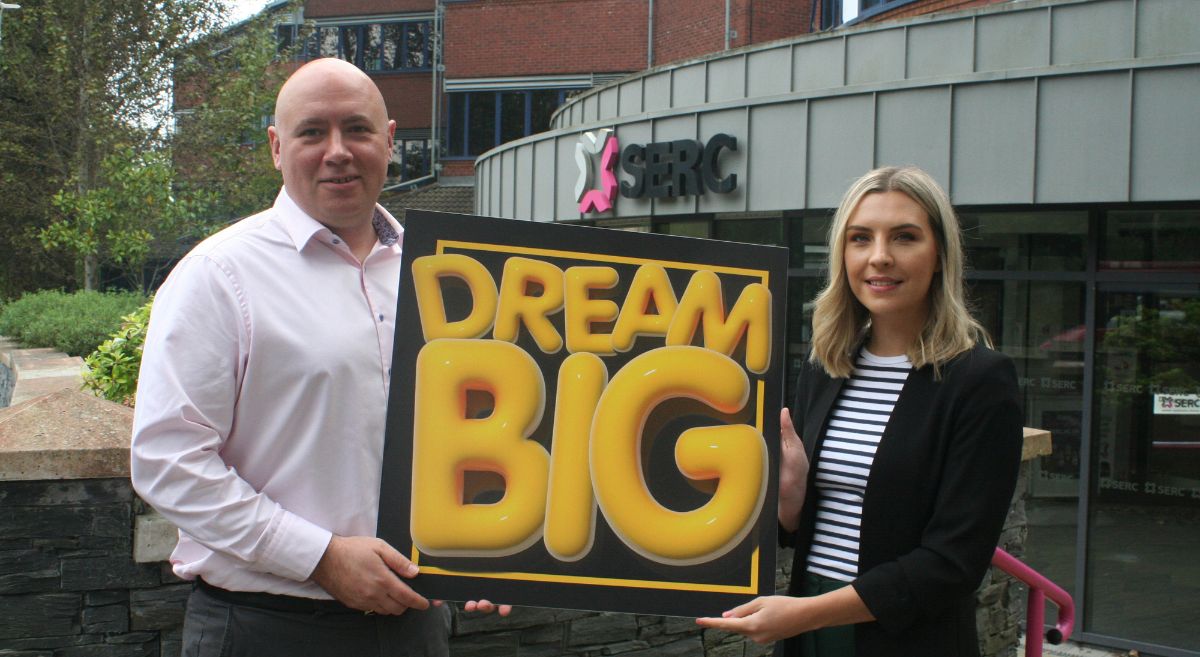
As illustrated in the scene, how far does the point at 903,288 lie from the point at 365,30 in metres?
32.7

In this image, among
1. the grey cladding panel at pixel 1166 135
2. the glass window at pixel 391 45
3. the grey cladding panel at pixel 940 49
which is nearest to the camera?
the grey cladding panel at pixel 1166 135

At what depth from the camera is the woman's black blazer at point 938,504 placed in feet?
7.58

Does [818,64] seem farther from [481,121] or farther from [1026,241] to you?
[481,121]

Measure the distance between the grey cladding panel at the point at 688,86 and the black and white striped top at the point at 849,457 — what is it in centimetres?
914

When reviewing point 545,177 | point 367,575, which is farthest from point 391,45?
point 367,575

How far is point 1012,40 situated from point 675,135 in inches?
141

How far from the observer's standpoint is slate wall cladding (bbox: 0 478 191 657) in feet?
10.9

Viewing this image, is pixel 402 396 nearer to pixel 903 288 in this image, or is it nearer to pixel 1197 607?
pixel 903 288

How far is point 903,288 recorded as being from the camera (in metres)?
2.48

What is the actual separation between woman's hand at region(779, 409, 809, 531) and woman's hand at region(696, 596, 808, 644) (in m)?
0.33

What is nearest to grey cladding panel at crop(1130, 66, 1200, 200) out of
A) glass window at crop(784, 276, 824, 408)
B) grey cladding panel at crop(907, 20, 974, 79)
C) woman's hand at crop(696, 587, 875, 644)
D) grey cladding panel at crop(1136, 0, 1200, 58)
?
grey cladding panel at crop(1136, 0, 1200, 58)

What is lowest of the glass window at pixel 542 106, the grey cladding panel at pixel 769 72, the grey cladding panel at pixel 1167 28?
the grey cladding panel at pixel 1167 28

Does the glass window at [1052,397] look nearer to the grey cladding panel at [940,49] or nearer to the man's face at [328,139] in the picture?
the grey cladding panel at [940,49]

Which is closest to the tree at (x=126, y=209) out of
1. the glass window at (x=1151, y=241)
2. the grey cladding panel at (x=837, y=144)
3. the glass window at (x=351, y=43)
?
the grey cladding panel at (x=837, y=144)
